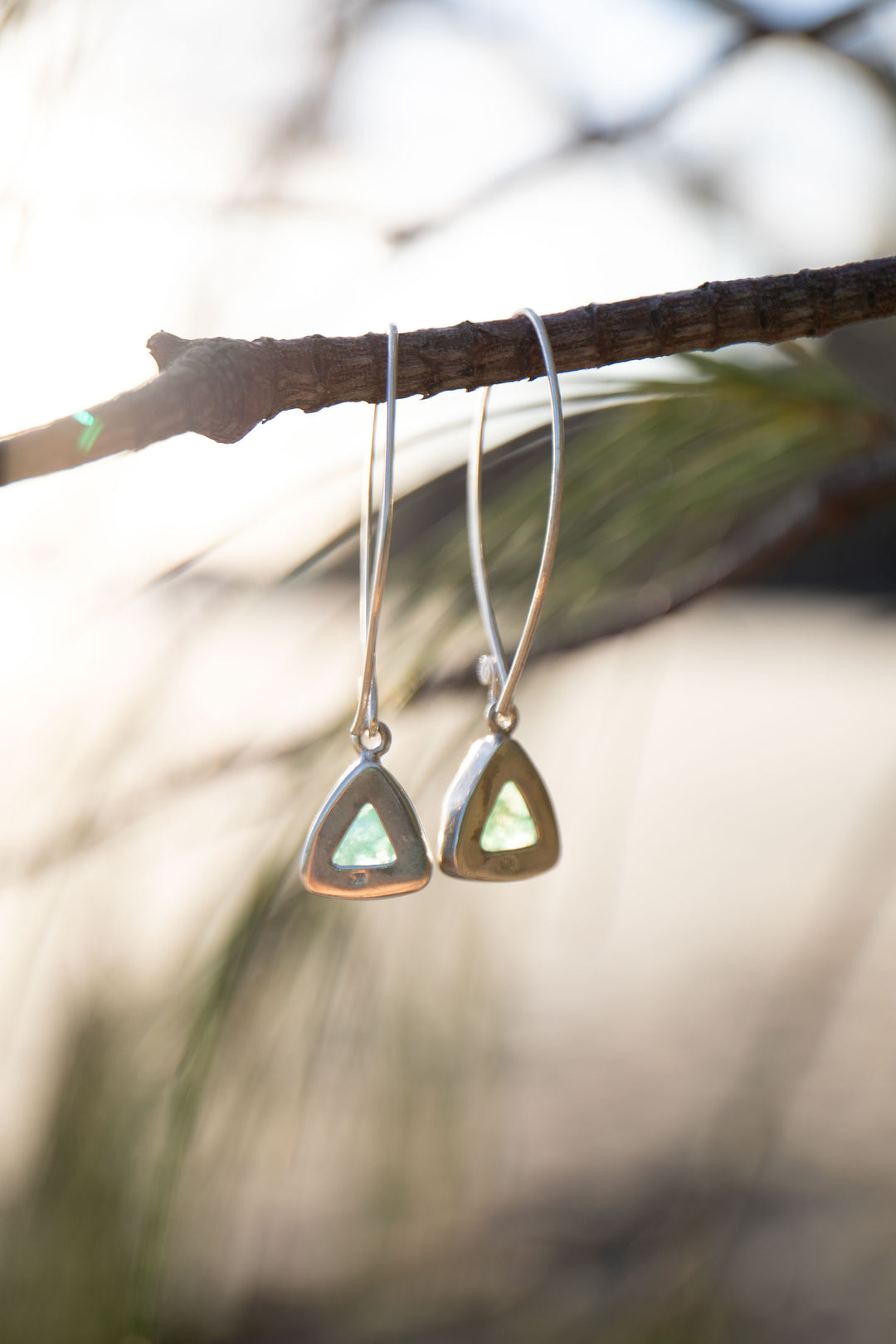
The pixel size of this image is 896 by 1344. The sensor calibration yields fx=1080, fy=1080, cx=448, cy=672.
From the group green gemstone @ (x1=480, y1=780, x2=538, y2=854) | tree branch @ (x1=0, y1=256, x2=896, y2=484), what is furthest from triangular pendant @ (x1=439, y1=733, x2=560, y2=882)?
tree branch @ (x1=0, y1=256, x2=896, y2=484)

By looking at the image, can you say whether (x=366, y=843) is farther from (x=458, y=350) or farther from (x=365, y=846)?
(x=458, y=350)

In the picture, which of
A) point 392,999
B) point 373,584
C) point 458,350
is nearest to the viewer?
point 458,350

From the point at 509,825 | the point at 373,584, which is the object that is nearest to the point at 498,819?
the point at 509,825

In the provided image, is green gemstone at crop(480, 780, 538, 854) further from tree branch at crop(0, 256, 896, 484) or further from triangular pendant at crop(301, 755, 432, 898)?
tree branch at crop(0, 256, 896, 484)

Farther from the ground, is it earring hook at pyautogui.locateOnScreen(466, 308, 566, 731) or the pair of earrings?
earring hook at pyautogui.locateOnScreen(466, 308, 566, 731)

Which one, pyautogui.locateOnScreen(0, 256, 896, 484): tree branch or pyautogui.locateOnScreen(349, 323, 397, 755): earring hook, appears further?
pyautogui.locateOnScreen(349, 323, 397, 755): earring hook

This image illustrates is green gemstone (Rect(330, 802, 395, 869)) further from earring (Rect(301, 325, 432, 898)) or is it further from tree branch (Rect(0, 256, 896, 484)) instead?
tree branch (Rect(0, 256, 896, 484))

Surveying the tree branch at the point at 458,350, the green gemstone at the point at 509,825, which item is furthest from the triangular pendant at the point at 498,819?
the tree branch at the point at 458,350

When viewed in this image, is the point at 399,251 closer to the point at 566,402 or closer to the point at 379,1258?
the point at 566,402
